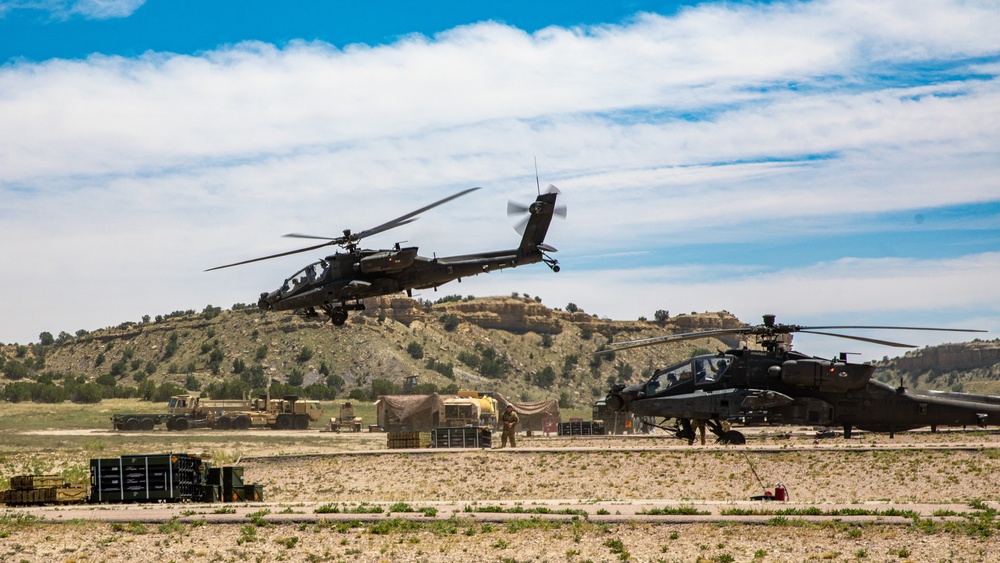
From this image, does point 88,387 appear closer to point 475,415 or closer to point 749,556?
point 475,415

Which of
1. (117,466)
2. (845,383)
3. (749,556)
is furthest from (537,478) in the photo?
(749,556)

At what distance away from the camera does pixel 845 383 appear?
26.4 meters

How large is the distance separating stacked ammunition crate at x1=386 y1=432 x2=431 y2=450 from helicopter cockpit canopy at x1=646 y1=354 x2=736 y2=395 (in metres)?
12.5

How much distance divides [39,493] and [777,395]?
17.2 meters

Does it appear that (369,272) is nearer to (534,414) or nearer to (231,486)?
(231,486)

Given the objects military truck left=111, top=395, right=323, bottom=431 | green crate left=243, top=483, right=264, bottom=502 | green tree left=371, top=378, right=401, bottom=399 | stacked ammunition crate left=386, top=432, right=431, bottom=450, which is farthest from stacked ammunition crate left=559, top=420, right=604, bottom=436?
green tree left=371, top=378, right=401, bottom=399

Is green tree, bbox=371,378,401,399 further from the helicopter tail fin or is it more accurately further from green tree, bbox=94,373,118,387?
the helicopter tail fin

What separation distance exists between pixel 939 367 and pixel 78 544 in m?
138

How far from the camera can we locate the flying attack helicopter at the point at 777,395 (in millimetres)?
26250

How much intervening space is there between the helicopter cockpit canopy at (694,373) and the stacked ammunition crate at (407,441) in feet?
41.1

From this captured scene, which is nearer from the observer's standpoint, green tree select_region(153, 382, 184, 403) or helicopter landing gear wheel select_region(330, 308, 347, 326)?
helicopter landing gear wheel select_region(330, 308, 347, 326)

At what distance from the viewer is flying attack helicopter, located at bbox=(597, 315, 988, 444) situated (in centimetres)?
2625

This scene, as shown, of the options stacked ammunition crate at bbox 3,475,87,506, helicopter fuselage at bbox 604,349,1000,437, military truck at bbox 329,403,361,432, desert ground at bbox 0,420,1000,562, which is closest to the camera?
desert ground at bbox 0,420,1000,562

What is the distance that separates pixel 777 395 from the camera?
26.1 metres
